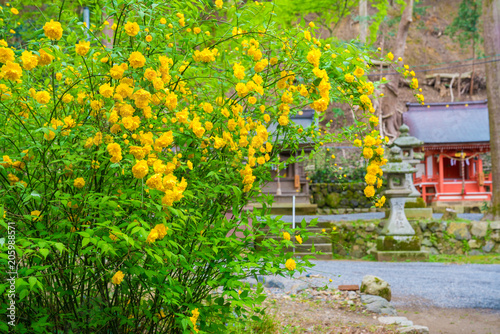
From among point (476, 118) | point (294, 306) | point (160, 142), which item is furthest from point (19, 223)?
point (476, 118)

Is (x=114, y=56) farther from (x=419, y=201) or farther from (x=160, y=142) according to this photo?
(x=419, y=201)

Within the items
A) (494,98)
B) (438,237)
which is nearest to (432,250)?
(438,237)

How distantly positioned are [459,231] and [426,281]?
4.18 meters

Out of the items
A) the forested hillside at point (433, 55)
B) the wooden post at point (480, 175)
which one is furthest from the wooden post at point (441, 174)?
the forested hillside at point (433, 55)

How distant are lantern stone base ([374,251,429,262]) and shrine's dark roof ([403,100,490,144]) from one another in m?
11.8

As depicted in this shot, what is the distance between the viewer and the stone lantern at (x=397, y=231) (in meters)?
9.36

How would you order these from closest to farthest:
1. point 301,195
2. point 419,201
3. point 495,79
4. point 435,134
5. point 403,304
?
point 403,304
point 495,79
point 419,201
point 301,195
point 435,134

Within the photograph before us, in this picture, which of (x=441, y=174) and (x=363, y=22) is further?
(x=441, y=174)

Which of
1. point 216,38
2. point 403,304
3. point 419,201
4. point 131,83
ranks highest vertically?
point 216,38

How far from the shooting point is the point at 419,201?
12367mm

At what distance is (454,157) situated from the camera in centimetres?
2031

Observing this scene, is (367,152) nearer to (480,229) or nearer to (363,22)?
(480,229)

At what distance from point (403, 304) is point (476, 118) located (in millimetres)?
19055

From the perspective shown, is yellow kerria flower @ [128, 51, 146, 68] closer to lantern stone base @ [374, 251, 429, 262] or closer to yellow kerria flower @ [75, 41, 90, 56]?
yellow kerria flower @ [75, 41, 90, 56]
